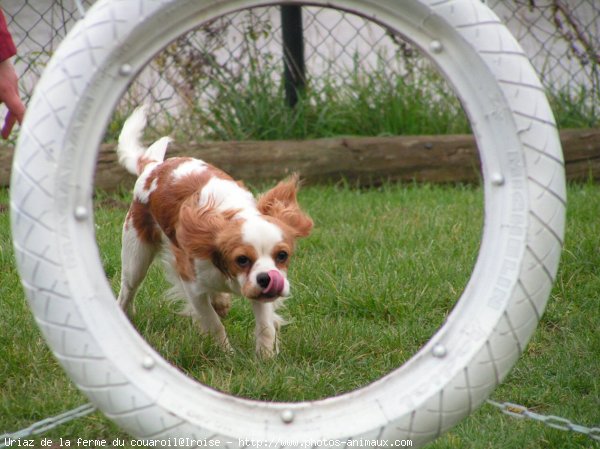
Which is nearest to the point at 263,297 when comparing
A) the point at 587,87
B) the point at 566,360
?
the point at 566,360

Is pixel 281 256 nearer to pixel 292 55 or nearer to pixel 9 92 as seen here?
pixel 9 92

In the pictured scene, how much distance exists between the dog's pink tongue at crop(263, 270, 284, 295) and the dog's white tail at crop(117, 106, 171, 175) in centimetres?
113

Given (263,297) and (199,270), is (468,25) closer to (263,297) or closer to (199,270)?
(263,297)

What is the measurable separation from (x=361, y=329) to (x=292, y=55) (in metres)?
3.26

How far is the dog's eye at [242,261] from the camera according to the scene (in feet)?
9.96

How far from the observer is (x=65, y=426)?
2643 mm

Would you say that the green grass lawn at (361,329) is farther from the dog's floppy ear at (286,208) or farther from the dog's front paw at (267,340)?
the dog's floppy ear at (286,208)

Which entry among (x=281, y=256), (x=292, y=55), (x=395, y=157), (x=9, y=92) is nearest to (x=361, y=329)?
(x=281, y=256)

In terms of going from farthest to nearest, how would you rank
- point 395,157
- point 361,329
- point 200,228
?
point 395,157
point 361,329
point 200,228

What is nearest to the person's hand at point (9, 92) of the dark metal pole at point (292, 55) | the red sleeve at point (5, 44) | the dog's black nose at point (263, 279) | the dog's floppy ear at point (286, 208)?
the red sleeve at point (5, 44)

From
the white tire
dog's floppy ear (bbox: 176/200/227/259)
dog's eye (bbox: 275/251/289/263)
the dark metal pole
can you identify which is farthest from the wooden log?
the white tire

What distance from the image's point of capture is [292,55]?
626 cm

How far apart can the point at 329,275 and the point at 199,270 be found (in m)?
0.78

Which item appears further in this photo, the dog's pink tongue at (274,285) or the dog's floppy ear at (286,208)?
the dog's floppy ear at (286,208)
